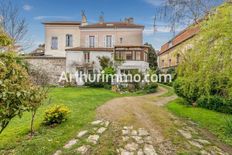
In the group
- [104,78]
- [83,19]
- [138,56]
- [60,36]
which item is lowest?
[104,78]

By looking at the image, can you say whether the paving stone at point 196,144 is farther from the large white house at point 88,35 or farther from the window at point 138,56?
the large white house at point 88,35

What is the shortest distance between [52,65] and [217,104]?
22026 mm

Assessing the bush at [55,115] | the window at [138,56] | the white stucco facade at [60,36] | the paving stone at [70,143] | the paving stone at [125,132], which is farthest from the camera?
the white stucco facade at [60,36]

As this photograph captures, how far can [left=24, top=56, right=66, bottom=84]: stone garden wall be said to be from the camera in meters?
29.5

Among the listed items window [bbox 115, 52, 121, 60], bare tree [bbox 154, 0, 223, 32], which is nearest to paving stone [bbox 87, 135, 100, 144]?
bare tree [bbox 154, 0, 223, 32]

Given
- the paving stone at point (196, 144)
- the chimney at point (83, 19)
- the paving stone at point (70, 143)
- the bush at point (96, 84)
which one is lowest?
the paving stone at point (196, 144)

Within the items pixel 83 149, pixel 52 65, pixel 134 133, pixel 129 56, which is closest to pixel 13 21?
pixel 52 65

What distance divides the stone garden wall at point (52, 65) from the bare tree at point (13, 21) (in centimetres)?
346

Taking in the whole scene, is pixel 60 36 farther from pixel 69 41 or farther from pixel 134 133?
pixel 134 133

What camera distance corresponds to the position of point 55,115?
30.4 feet

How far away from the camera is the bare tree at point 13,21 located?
25938 mm

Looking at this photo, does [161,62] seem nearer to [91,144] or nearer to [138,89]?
[138,89]

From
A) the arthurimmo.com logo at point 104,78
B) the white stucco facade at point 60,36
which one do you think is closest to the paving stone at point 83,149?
the arthurimmo.com logo at point 104,78

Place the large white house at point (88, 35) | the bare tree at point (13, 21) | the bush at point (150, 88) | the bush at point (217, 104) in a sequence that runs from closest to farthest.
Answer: the bush at point (217, 104) < the bush at point (150, 88) < the bare tree at point (13, 21) < the large white house at point (88, 35)
